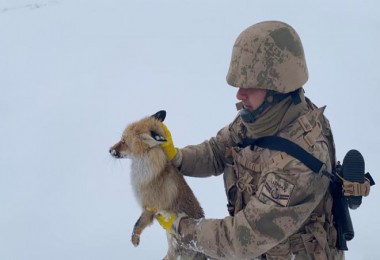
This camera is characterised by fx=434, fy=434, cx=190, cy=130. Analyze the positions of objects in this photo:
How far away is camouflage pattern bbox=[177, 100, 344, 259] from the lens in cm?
217

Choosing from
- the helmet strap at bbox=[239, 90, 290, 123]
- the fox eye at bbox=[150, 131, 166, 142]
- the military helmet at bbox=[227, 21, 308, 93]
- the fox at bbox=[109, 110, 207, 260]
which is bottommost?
the fox at bbox=[109, 110, 207, 260]

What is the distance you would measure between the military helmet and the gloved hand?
871mm

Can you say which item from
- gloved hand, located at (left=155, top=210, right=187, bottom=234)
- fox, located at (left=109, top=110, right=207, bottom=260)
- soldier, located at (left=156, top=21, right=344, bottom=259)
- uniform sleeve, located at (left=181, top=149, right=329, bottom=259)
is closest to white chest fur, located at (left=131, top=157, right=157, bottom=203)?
fox, located at (left=109, top=110, right=207, bottom=260)

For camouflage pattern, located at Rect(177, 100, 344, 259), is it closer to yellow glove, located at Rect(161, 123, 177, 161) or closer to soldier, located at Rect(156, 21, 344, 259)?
soldier, located at Rect(156, 21, 344, 259)

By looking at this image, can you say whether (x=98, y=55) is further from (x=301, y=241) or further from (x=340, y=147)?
(x=301, y=241)

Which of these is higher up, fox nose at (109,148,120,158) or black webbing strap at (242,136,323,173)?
fox nose at (109,148,120,158)

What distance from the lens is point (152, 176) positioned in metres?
2.72

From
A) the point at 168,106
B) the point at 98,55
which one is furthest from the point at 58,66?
the point at 168,106

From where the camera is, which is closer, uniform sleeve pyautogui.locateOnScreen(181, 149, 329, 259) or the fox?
uniform sleeve pyautogui.locateOnScreen(181, 149, 329, 259)

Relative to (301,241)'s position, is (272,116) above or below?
above

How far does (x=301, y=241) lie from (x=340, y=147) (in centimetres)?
361

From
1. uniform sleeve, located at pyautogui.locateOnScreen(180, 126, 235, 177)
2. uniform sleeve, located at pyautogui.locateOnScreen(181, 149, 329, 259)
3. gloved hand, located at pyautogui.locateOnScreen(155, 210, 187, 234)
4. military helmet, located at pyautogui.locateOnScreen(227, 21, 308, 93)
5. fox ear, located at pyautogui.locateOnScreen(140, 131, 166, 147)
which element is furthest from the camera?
uniform sleeve, located at pyautogui.locateOnScreen(180, 126, 235, 177)

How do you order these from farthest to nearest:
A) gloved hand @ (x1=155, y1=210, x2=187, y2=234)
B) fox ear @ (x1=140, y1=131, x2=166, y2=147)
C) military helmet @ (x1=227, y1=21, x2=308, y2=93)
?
fox ear @ (x1=140, y1=131, x2=166, y2=147) → gloved hand @ (x1=155, y1=210, x2=187, y2=234) → military helmet @ (x1=227, y1=21, x2=308, y2=93)

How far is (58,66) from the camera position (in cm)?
809
